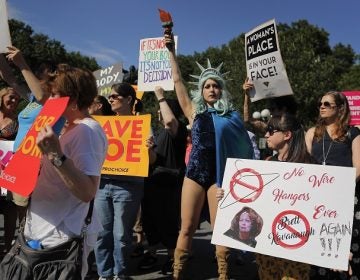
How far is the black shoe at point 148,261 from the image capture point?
491 centimetres

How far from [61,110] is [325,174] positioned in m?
1.76

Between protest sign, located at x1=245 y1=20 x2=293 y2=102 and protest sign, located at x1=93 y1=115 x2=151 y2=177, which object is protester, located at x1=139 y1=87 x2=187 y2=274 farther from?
protest sign, located at x1=245 y1=20 x2=293 y2=102

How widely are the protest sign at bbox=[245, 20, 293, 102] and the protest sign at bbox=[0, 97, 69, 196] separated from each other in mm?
3486

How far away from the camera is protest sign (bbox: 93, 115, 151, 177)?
13.2 ft

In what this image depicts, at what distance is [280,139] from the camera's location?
306 centimetres

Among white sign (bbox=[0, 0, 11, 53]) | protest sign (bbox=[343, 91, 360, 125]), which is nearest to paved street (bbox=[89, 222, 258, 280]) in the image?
white sign (bbox=[0, 0, 11, 53])

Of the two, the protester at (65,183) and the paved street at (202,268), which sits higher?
the protester at (65,183)

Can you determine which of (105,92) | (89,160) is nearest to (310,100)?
(105,92)

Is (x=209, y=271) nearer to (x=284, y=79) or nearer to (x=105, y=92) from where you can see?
(x=284, y=79)

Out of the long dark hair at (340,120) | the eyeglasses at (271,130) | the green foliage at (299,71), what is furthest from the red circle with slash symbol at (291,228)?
the green foliage at (299,71)

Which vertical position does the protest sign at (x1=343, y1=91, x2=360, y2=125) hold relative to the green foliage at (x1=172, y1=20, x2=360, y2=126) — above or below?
below

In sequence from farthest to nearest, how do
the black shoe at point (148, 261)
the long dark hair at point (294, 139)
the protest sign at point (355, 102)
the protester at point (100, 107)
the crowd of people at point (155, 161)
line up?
the protest sign at point (355, 102) < the black shoe at point (148, 261) < the protester at point (100, 107) < the long dark hair at point (294, 139) < the crowd of people at point (155, 161)

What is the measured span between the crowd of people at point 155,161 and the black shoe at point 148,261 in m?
0.01

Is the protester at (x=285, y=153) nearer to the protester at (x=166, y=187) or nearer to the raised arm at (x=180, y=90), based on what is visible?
the raised arm at (x=180, y=90)
